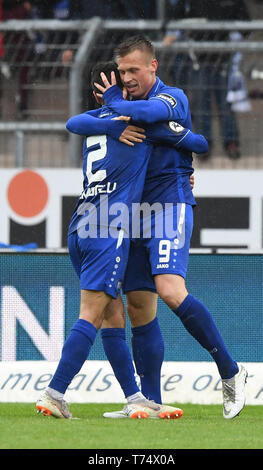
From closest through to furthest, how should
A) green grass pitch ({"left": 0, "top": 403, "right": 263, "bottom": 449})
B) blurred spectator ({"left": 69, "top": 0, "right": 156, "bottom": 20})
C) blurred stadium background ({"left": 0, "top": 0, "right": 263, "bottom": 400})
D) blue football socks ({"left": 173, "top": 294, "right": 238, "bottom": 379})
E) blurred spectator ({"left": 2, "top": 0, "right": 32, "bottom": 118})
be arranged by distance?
green grass pitch ({"left": 0, "top": 403, "right": 263, "bottom": 449})
blue football socks ({"left": 173, "top": 294, "right": 238, "bottom": 379})
blurred stadium background ({"left": 0, "top": 0, "right": 263, "bottom": 400})
blurred spectator ({"left": 2, "top": 0, "right": 32, "bottom": 118})
blurred spectator ({"left": 69, "top": 0, "right": 156, "bottom": 20})

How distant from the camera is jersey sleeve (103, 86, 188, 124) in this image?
508cm

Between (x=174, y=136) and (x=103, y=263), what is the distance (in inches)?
29.6

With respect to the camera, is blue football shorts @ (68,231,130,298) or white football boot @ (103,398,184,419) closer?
blue football shorts @ (68,231,130,298)

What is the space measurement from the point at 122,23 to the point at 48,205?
2470 mm

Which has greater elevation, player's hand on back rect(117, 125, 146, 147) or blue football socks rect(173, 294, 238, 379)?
player's hand on back rect(117, 125, 146, 147)

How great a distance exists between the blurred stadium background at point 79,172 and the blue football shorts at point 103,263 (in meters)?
1.83

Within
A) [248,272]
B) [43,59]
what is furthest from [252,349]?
[43,59]

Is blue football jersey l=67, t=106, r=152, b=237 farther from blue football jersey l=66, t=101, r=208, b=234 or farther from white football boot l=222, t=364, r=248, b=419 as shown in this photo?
white football boot l=222, t=364, r=248, b=419

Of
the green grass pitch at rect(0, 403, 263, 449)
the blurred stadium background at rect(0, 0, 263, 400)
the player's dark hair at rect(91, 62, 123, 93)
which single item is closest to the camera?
the green grass pitch at rect(0, 403, 263, 449)

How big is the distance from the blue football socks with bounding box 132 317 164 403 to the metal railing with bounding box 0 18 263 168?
347cm

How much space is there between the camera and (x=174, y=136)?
5.20 metres

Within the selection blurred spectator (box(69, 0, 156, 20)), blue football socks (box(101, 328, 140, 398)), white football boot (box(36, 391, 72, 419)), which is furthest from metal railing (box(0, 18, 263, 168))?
white football boot (box(36, 391, 72, 419))

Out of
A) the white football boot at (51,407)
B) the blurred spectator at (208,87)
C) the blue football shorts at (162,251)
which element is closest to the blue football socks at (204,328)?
the blue football shorts at (162,251)

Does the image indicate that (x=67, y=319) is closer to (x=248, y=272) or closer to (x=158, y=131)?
(x=248, y=272)
